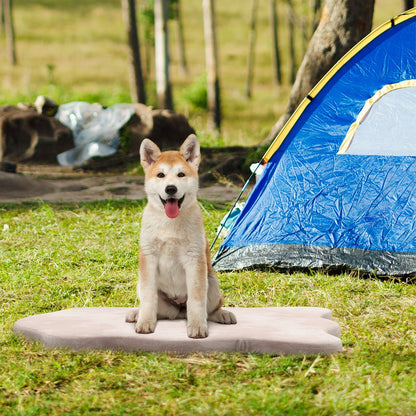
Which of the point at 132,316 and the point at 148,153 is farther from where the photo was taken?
the point at 132,316

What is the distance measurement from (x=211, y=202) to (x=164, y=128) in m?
4.35

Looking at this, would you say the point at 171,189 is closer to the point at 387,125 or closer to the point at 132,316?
the point at 132,316

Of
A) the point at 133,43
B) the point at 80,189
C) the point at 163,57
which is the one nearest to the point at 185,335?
the point at 80,189

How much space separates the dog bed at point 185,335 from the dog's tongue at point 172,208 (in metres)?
0.65

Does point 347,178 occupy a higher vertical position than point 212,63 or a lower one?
lower

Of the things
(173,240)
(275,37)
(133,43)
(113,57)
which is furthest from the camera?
(113,57)

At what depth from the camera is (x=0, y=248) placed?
6.07m

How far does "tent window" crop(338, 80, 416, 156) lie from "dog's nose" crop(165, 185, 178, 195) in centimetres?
242

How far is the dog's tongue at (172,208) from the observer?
3.40m

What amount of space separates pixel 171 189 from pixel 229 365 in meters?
0.95

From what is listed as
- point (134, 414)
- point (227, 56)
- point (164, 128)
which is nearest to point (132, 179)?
point (164, 128)

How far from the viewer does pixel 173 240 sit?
346 cm

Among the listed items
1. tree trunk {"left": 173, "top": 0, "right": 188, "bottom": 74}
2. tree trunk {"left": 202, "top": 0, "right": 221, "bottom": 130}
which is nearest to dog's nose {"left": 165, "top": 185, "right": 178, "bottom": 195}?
tree trunk {"left": 202, "top": 0, "right": 221, "bottom": 130}

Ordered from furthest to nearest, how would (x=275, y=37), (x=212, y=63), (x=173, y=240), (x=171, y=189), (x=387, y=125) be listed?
(x=275, y=37), (x=212, y=63), (x=387, y=125), (x=173, y=240), (x=171, y=189)
